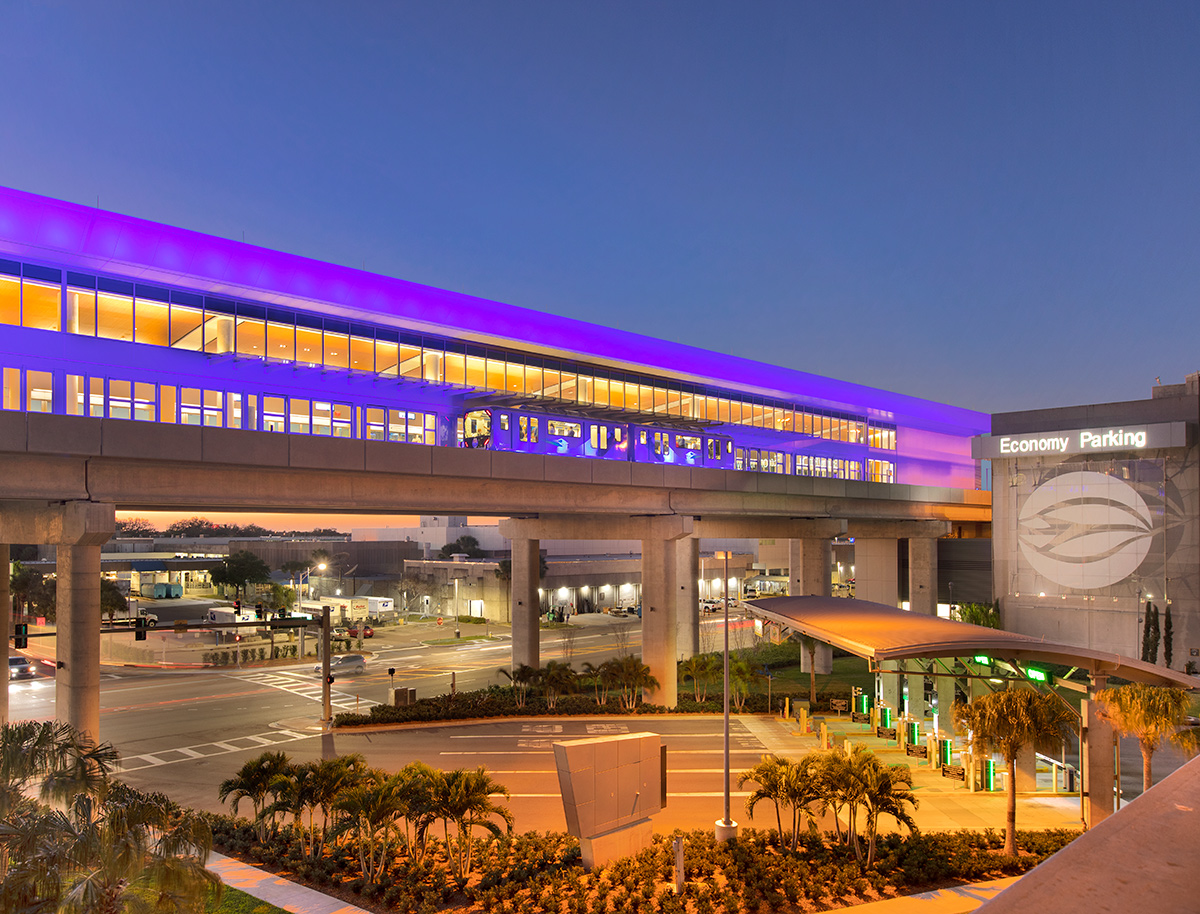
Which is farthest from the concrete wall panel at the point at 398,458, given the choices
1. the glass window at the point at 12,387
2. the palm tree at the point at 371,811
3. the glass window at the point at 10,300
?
the glass window at the point at 10,300

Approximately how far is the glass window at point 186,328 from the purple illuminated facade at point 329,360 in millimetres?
84

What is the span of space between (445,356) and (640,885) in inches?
1354

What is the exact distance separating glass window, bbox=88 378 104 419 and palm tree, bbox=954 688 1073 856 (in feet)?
103

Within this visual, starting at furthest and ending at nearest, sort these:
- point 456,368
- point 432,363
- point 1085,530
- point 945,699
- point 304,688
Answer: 1. point 456,368
2. point 432,363
3. point 304,688
4. point 1085,530
5. point 945,699

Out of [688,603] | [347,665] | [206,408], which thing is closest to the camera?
[206,408]

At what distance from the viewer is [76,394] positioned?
100 feet

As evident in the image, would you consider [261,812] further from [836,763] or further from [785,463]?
[785,463]

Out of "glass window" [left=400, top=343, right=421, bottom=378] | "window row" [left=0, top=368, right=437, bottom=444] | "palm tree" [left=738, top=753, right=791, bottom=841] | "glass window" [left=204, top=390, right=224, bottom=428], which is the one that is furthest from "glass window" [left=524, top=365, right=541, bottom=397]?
"palm tree" [left=738, top=753, right=791, bottom=841]

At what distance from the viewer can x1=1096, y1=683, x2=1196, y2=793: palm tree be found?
17.8m

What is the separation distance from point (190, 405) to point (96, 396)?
4010mm

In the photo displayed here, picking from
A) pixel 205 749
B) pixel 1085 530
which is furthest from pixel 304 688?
pixel 1085 530

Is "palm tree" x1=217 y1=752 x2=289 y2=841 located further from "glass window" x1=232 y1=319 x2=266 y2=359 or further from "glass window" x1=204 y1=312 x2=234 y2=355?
"glass window" x1=232 y1=319 x2=266 y2=359

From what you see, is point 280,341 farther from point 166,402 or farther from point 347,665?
point 347,665

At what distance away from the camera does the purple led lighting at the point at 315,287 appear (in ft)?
103
